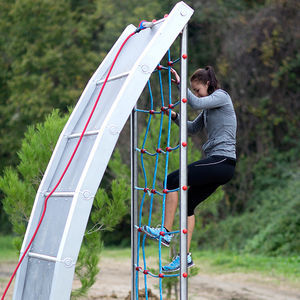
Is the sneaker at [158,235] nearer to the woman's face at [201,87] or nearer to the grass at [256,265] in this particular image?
the woman's face at [201,87]

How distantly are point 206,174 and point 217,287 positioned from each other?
5279 millimetres

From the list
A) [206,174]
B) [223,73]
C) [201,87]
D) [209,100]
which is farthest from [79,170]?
[223,73]

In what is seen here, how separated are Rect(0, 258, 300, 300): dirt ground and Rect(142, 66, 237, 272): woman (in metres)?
3.51

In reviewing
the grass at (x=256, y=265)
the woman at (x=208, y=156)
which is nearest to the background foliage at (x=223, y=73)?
the grass at (x=256, y=265)

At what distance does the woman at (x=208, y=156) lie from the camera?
4098 mm

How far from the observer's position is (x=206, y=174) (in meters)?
4.09

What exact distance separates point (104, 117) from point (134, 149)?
0.91m

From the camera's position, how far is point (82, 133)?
391 cm

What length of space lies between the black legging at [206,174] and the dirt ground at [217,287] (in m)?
3.58

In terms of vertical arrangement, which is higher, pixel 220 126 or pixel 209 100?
pixel 209 100

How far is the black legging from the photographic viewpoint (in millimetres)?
4090

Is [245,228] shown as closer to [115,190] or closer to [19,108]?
[19,108]

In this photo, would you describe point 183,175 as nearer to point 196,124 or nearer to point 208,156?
point 208,156

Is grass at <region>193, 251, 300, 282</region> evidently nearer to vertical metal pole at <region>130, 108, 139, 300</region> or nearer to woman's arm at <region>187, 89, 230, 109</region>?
vertical metal pole at <region>130, 108, 139, 300</region>
